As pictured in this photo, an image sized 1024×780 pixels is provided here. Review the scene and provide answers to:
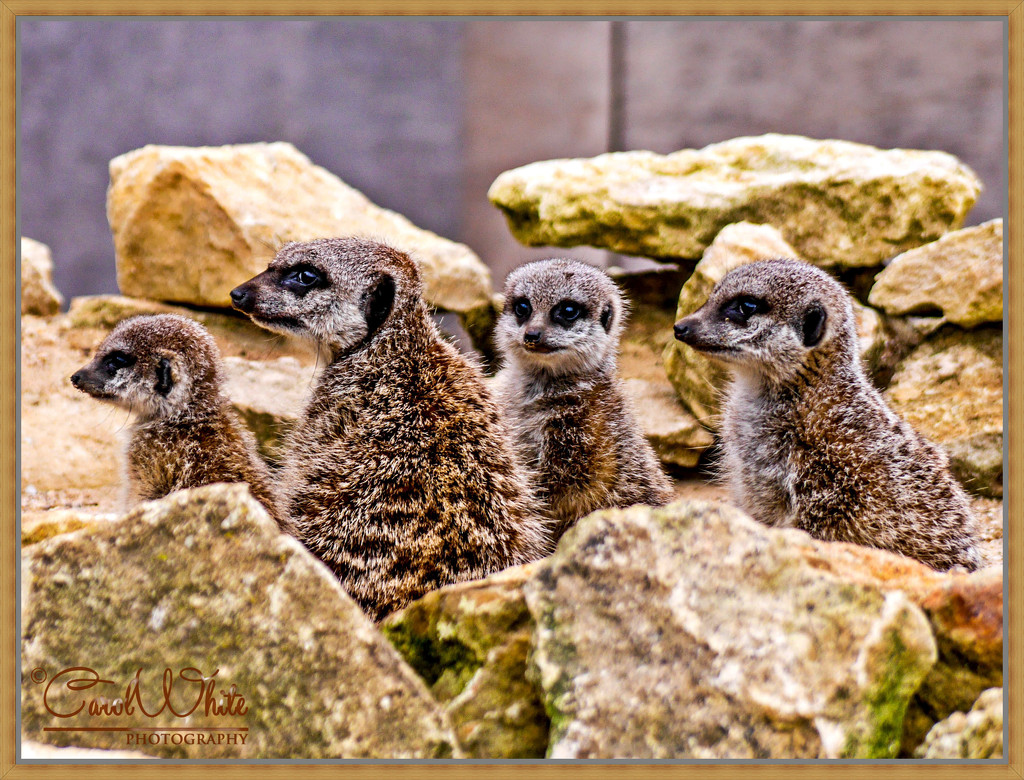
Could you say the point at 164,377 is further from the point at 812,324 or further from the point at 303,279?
the point at 812,324

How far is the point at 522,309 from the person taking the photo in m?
3.10

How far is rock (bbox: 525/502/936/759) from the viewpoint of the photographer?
140cm

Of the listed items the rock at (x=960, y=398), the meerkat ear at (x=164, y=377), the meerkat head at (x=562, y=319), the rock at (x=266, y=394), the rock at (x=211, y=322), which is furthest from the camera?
the rock at (x=211, y=322)

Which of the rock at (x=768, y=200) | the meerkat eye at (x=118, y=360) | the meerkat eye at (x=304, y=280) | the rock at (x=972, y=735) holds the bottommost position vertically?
the rock at (x=972, y=735)

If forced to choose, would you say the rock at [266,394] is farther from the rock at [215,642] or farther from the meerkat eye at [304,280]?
the rock at [215,642]

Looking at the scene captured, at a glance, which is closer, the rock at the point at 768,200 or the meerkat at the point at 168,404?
the meerkat at the point at 168,404

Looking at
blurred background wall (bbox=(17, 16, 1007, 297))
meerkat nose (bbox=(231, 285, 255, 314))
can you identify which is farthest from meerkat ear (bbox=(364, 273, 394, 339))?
blurred background wall (bbox=(17, 16, 1007, 297))

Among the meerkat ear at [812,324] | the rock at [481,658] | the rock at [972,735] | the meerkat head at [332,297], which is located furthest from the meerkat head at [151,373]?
the rock at [972,735]

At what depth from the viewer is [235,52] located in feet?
9.32

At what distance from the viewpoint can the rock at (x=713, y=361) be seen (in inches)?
129

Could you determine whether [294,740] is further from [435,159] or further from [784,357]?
[435,159]

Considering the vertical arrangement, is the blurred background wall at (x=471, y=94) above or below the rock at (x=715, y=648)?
above

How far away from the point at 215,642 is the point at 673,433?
231cm

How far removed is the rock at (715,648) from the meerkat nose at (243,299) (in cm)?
118
